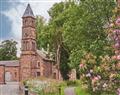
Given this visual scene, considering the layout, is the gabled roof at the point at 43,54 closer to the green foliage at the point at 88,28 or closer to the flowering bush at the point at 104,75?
the green foliage at the point at 88,28

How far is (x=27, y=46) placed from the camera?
3054 inches

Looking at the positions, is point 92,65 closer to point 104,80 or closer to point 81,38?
point 104,80

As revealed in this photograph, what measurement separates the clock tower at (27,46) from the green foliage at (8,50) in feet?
119

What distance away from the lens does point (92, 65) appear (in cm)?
1412

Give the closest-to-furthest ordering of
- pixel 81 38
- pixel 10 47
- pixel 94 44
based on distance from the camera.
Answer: pixel 94 44, pixel 81 38, pixel 10 47

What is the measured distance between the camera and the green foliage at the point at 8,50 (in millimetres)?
116250

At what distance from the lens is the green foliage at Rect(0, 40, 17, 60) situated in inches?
4577

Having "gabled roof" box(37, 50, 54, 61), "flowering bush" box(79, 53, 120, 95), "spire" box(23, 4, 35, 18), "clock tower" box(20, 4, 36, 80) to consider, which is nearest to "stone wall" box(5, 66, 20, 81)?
"gabled roof" box(37, 50, 54, 61)

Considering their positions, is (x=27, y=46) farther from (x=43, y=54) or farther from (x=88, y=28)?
(x=88, y=28)

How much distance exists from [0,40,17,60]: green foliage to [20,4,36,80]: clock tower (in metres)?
36.2

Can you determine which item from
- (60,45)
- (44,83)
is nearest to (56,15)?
(60,45)

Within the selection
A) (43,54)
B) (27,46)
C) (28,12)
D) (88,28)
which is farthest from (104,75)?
(43,54)

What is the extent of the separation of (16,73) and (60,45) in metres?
16.1

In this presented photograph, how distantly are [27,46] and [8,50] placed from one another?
43.8 meters
